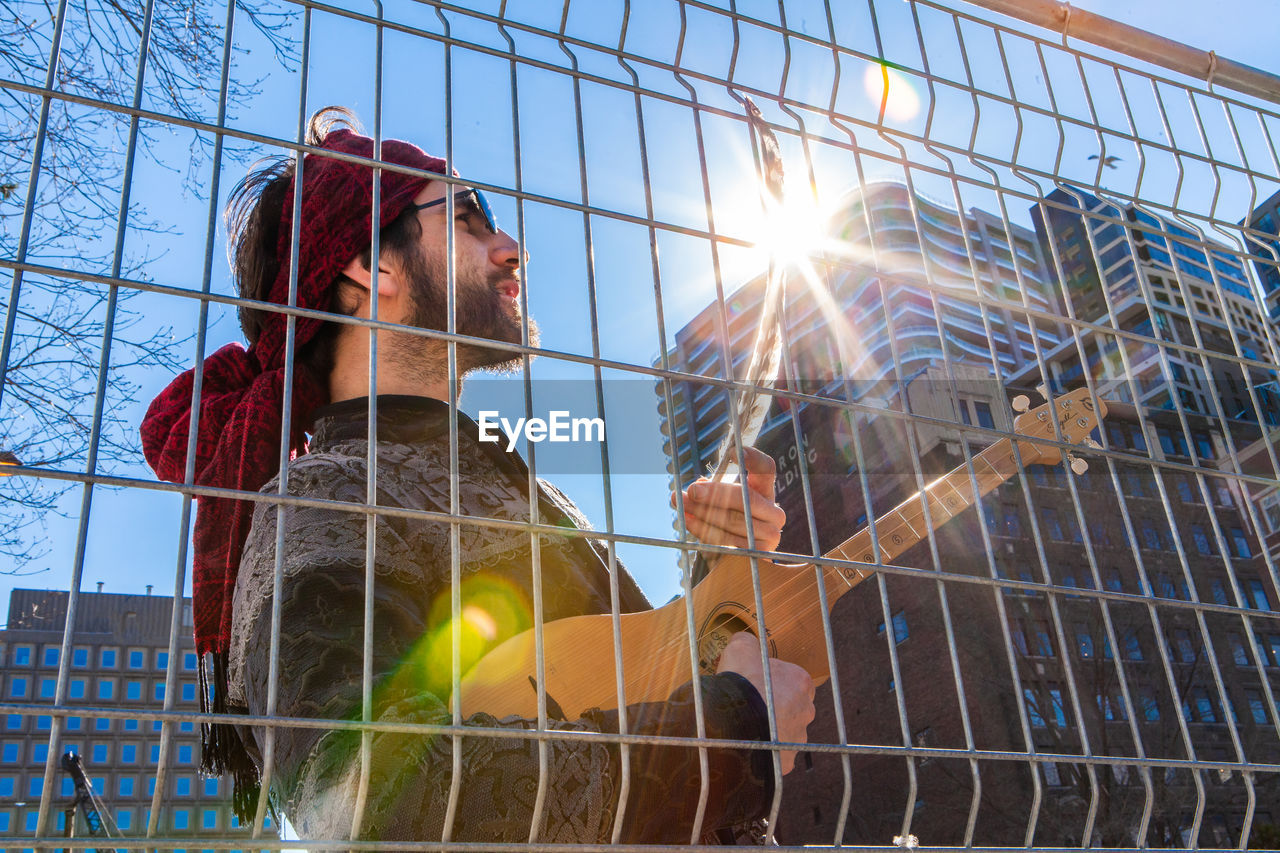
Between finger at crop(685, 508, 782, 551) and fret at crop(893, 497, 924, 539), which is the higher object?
fret at crop(893, 497, 924, 539)

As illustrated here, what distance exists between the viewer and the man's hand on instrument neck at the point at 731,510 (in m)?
1.81

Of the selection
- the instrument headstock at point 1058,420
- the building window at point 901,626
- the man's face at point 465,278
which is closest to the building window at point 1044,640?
the building window at point 901,626

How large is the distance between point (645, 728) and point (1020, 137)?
1.31m

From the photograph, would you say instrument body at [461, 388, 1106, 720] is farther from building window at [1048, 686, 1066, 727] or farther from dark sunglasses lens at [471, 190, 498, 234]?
building window at [1048, 686, 1066, 727]

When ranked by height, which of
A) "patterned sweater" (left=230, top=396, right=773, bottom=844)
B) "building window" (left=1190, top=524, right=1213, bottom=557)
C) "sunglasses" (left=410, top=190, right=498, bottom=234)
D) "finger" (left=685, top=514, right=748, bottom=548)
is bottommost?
"patterned sweater" (left=230, top=396, right=773, bottom=844)

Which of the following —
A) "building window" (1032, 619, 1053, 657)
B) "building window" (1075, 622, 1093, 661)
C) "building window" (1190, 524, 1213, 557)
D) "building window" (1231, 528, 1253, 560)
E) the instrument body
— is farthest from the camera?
"building window" (1231, 528, 1253, 560)

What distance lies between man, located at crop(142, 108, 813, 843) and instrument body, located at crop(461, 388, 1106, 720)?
0.30 ft

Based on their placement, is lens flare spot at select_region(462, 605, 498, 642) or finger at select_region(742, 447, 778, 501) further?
finger at select_region(742, 447, 778, 501)

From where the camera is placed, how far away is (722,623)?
2.02 m

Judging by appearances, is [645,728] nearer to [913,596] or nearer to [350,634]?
[350,634]

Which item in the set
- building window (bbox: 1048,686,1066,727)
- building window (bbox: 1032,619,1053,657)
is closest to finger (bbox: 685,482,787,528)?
building window (bbox: 1048,686,1066,727)

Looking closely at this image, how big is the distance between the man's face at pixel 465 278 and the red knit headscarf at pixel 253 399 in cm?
8

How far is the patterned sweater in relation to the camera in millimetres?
1128

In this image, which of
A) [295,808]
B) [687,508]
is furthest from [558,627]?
[295,808]
